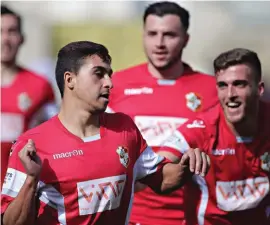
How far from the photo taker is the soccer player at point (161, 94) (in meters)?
8.04

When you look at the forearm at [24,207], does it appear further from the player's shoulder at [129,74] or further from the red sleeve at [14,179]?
the player's shoulder at [129,74]

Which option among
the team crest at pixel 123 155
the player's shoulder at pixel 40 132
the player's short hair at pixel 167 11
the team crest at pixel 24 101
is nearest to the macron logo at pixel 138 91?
the player's short hair at pixel 167 11

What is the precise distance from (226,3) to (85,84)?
54.4ft

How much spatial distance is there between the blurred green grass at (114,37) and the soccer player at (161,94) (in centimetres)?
1327

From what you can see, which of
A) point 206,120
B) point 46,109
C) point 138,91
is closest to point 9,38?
point 46,109

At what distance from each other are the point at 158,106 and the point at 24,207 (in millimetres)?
2825

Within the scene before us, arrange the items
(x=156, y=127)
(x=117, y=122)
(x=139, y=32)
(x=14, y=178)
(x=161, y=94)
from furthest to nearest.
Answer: (x=139, y=32) < (x=161, y=94) < (x=156, y=127) < (x=117, y=122) < (x=14, y=178)

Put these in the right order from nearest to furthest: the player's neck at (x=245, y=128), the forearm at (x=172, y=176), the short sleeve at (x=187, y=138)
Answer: the forearm at (x=172, y=176)
the short sleeve at (x=187, y=138)
the player's neck at (x=245, y=128)

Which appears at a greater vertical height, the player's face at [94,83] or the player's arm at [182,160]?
the player's face at [94,83]

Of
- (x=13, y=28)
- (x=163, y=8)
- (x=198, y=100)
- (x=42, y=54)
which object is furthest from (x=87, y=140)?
(x=42, y=54)

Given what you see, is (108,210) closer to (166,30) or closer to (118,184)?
(118,184)

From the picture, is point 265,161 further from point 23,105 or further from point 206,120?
point 23,105

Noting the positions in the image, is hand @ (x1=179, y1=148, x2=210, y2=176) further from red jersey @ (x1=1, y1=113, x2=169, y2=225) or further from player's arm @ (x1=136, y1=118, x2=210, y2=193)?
A: red jersey @ (x1=1, y1=113, x2=169, y2=225)

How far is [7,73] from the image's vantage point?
9.78 m
